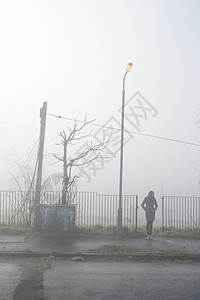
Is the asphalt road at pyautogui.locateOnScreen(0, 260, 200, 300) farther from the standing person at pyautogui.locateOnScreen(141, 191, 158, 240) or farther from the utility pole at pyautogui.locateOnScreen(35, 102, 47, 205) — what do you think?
the utility pole at pyautogui.locateOnScreen(35, 102, 47, 205)

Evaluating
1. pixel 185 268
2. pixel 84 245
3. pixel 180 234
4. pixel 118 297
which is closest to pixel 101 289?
pixel 118 297

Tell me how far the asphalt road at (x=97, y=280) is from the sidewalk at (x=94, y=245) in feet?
3.15

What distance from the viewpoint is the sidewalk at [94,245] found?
9986 millimetres

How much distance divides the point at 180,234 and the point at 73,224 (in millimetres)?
4287

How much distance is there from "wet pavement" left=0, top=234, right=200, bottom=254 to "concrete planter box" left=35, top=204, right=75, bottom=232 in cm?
56

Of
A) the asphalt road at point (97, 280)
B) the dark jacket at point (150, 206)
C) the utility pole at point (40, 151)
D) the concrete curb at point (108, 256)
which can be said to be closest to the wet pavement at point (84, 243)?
the concrete curb at point (108, 256)

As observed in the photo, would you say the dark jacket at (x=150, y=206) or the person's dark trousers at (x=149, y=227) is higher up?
the dark jacket at (x=150, y=206)

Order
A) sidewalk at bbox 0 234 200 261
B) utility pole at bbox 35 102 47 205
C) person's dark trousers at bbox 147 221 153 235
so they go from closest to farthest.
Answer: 1. sidewalk at bbox 0 234 200 261
2. person's dark trousers at bbox 147 221 153 235
3. utility pole at bbox 35 102 47 205

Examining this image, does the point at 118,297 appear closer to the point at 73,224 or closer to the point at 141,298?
the point at 141,298

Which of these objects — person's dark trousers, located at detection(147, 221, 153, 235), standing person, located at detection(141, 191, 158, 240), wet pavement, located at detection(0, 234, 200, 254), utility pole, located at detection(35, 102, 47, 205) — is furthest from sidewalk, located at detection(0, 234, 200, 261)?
utility pole, located at detection(35, 102, 47, 205)

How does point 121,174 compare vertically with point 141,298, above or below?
above

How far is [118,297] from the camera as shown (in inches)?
235

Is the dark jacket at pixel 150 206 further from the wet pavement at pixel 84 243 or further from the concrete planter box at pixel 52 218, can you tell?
the concrete planter box at pixel 52 218

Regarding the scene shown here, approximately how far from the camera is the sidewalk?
999 centimetres
